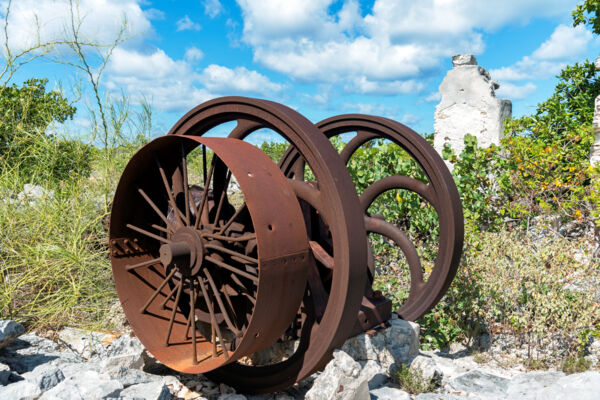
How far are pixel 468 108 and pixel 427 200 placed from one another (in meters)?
4.84

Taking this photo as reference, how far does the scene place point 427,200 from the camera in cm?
380

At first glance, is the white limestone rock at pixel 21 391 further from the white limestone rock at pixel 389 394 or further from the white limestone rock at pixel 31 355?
the white limestone rock at pixel 389 394

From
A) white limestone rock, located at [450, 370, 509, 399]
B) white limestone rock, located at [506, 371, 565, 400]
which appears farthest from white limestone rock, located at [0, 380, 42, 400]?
white limestone rock, located at [506, 371, 565, 400]

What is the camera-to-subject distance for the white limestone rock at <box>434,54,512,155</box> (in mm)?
7887

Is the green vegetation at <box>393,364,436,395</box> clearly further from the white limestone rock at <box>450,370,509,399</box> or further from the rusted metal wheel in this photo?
the rusted metal wheel

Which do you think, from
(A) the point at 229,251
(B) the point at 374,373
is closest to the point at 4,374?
(A) the point at 229,251

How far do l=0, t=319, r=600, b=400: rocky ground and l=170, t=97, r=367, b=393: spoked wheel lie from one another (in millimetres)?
127

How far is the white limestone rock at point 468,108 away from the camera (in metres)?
7.89

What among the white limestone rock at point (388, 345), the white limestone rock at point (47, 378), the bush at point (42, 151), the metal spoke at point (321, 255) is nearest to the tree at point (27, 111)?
the bush at point (42, 151)

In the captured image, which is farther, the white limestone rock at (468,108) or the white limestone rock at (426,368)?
the white limestone rock at (468,108)

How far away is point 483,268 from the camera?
432 cm

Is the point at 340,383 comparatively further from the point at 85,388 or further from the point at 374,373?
the point at 85,388

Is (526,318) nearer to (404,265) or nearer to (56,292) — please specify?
(404,265)

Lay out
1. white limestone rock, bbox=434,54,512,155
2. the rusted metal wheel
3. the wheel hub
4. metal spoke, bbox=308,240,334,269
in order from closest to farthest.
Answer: the wheel hub → metal spoke, bbox=308,240,334,269 → the rusted metal wheel → white limestone rock, bbox=434,54,512,155
